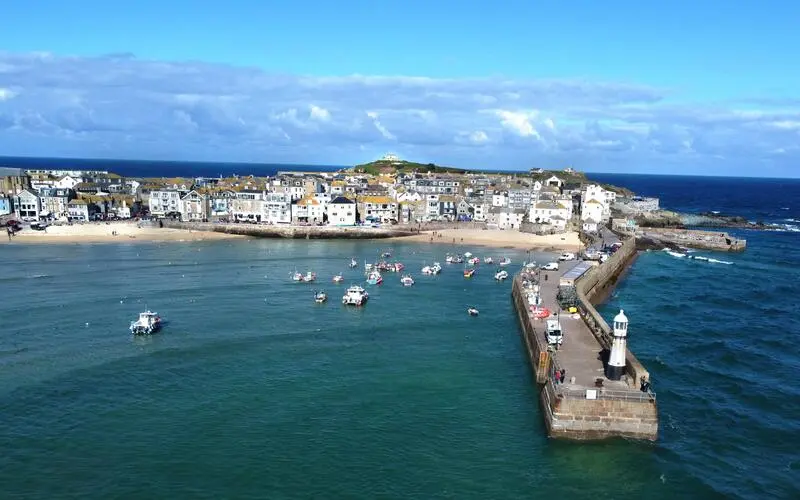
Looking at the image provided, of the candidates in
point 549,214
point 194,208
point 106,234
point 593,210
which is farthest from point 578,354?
point 194,208

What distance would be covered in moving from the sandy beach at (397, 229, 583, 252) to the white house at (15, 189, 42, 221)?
6609 cm

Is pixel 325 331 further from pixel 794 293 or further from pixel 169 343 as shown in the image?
pixel 794 293

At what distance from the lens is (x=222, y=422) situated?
28375mm

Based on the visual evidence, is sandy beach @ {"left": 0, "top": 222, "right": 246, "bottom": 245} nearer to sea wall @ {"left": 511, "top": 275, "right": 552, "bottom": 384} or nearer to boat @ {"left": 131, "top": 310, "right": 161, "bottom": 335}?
boat @ {"left": 131, "top": 310, "right": 161, "bottom": 335}

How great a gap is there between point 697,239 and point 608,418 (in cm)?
8078

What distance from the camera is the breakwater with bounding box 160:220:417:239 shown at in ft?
325

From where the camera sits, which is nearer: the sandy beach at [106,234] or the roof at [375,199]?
the sandy beach at [106,234]

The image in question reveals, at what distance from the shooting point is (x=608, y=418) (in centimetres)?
2633

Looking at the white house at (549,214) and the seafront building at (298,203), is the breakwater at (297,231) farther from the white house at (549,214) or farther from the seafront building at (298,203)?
the white house at (549,214)

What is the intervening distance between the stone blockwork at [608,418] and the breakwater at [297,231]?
245 ft

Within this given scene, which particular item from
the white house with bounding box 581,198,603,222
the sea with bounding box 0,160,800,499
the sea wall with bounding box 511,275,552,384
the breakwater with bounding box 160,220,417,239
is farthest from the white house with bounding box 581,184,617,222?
the sea wall with bounding box 511,275,552,384

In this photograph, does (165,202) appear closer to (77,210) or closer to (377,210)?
(77,210)

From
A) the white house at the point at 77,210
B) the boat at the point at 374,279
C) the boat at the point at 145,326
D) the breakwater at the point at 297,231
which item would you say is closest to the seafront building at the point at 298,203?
the white house at the point at 77,210

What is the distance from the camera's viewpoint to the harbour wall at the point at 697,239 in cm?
8994
